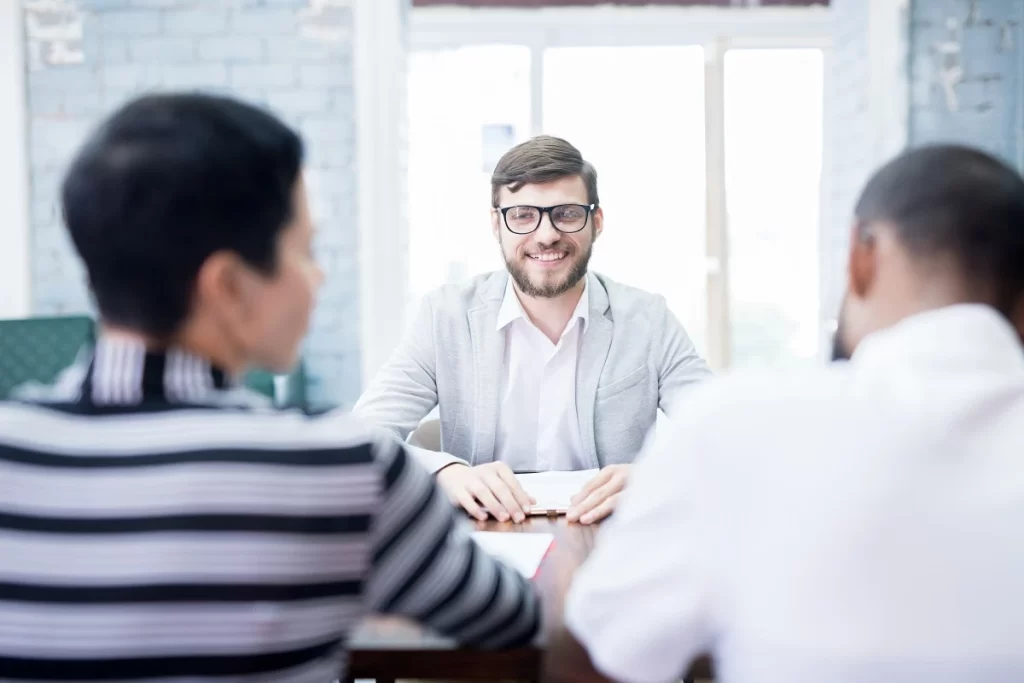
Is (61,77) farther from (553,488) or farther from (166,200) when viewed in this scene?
(166,200)

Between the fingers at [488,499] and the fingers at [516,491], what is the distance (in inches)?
0.8

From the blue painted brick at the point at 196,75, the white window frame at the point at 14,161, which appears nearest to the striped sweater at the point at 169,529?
the blue painted brick at the point at 196,75

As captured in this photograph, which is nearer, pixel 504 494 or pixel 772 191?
pixel 504 494

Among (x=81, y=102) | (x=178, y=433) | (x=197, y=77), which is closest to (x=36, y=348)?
(x=81, y=102)

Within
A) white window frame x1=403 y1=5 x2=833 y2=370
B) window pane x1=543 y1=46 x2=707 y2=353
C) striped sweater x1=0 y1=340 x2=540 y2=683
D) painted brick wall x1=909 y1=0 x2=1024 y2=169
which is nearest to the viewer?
striped sweater x1=0 y1=340 x2=540 y2=683

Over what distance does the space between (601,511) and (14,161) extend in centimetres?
282

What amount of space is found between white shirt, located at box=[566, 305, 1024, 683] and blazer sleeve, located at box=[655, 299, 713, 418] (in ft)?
3.99

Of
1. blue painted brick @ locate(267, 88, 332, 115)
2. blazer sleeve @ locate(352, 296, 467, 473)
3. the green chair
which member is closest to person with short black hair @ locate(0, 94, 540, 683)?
blazer sleeve @ locate(352, 296, 467, 473)

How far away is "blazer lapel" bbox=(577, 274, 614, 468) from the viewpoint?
1894mm

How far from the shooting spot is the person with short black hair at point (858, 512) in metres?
0.61

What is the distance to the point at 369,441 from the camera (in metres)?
0.66

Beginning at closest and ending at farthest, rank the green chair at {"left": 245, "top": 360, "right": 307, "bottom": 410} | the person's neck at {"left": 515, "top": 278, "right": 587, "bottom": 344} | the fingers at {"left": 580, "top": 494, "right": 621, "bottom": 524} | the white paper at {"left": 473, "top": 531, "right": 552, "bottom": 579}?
the white paper at {"left": 473, "top": 531, "right": 552, "bottom": 579} < the fingers at {"left": 580, "top": 494, "right": 621, "bottom": 524} < the person's neck at {"left": 515, "top": 278, "right": 587, "bottom": 344} < the green chair at {"left": 245, "top": 360, "right": 307, "bottom": 410}

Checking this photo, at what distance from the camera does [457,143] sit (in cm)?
424

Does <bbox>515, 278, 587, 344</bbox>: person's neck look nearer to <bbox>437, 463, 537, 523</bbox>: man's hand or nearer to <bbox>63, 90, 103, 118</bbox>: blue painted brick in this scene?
<bbox>437, 463, 537, 523</bbox>: man's hand
